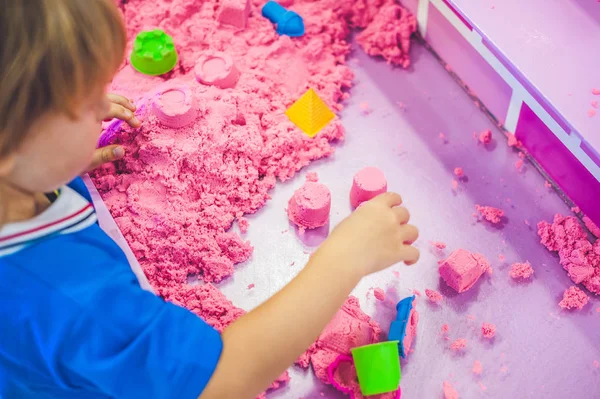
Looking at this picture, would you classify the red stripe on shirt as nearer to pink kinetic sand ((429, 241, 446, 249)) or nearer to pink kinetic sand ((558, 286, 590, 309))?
pink kinetic sand ((429, 241, 446, 249))

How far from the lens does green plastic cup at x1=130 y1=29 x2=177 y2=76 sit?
1.16 meters

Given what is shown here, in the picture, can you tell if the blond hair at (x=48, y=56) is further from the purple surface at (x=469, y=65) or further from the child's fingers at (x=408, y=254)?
the purple surface at (x=469, y=65)

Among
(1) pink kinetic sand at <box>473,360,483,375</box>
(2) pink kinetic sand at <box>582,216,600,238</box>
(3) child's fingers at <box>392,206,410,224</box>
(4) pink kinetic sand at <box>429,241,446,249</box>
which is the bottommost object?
(1) pink kinetic sand at <box>473,360,483,375</box>

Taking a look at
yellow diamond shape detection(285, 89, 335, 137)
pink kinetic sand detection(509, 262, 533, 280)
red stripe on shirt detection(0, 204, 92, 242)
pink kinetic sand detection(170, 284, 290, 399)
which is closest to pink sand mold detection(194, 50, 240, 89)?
yellow diamond shape detection(285, 89, 335, 137)

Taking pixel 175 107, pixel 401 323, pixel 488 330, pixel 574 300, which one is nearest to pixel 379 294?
pixel 401 323

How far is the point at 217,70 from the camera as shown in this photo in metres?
1.13

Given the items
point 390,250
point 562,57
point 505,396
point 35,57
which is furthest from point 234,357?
point 562,57

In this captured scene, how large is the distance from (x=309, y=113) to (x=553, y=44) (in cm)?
44

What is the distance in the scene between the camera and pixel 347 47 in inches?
50.5

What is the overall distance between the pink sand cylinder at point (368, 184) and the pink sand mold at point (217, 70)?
302 millimetres

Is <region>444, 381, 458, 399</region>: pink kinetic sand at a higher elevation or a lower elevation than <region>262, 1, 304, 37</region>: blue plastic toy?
lower

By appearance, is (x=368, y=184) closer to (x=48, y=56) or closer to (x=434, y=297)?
(x=434, y=297)

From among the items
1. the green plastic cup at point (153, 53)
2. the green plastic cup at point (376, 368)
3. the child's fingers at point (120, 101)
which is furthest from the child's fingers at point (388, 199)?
the green plastic cup at point (153, 53)

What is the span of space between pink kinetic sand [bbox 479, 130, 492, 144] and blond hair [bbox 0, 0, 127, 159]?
776 millimetres
